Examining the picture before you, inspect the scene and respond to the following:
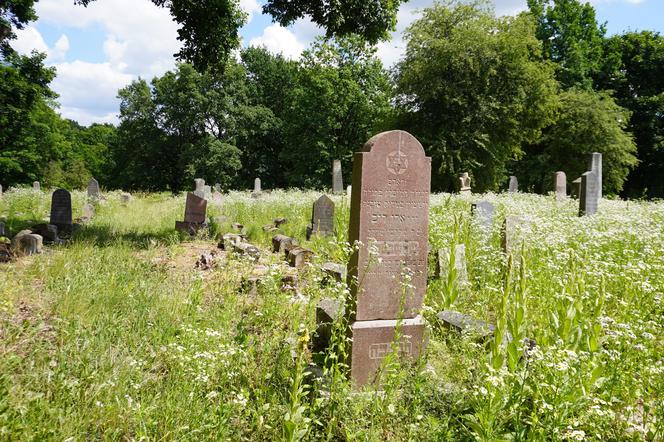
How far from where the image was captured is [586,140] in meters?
31.0

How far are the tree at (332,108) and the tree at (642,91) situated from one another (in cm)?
2002

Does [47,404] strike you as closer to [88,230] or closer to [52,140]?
[88,230]

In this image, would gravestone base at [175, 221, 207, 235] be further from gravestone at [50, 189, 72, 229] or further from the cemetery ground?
the cemetery ground

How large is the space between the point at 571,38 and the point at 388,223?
40.5m

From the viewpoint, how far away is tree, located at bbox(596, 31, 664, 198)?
3459 centimetres

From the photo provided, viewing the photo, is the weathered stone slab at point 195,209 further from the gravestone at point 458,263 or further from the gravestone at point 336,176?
the gravestone at point 336,176

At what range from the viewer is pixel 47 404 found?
2.86 metres

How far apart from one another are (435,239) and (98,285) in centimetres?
606

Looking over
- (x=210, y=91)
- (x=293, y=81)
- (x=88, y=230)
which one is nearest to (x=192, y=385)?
(x=88, y=230)

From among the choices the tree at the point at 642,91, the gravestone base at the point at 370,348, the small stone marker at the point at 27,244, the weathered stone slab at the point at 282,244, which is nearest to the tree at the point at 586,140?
the tree at the point at 642,91

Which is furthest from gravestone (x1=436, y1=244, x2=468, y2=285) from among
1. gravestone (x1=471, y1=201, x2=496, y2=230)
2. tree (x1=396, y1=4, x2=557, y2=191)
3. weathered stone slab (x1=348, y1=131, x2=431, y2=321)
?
tree (x1=396, y1=4, x2=557, y2=191)

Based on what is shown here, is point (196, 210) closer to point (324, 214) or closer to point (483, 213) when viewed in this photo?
point (324, 214)

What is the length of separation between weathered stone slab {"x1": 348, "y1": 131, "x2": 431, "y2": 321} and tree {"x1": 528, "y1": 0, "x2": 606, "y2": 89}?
37.5 m

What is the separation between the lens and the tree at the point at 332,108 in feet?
116
